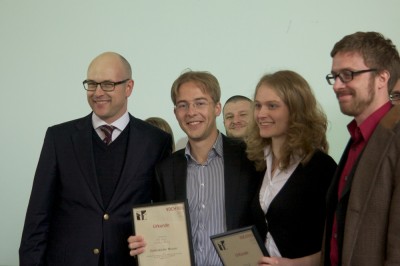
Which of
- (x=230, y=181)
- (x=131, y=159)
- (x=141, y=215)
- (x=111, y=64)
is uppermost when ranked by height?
(x=111, y=64)

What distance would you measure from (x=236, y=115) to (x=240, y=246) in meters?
1.64

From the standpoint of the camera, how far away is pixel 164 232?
2.16 m

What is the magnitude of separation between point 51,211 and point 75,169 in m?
0.24

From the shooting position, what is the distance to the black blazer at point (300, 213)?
2.06 meters

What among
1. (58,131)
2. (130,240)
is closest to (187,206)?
(130,240)

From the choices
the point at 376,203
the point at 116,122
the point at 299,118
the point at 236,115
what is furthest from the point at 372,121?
the point at 236,115

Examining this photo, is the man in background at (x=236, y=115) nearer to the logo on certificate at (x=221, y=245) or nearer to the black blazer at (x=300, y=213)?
the black blazer at (x=300, y=213)

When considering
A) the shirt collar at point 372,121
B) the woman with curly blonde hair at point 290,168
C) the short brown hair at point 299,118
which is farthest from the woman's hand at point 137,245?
the shirt collar at point 372,121

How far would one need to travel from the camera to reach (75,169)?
7.87ft

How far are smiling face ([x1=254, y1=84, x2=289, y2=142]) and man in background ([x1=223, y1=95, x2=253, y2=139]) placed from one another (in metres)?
1.19

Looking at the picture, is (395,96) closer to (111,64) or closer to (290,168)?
(290,168)

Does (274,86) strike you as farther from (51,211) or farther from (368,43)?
(51,211)

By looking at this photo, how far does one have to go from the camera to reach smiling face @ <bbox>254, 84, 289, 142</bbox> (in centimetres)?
220

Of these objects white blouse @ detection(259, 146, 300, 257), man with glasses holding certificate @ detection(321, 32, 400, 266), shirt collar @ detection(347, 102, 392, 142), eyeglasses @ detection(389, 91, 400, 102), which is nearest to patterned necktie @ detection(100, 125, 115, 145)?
white blouse @ detection(259, 146, 300, 257)
